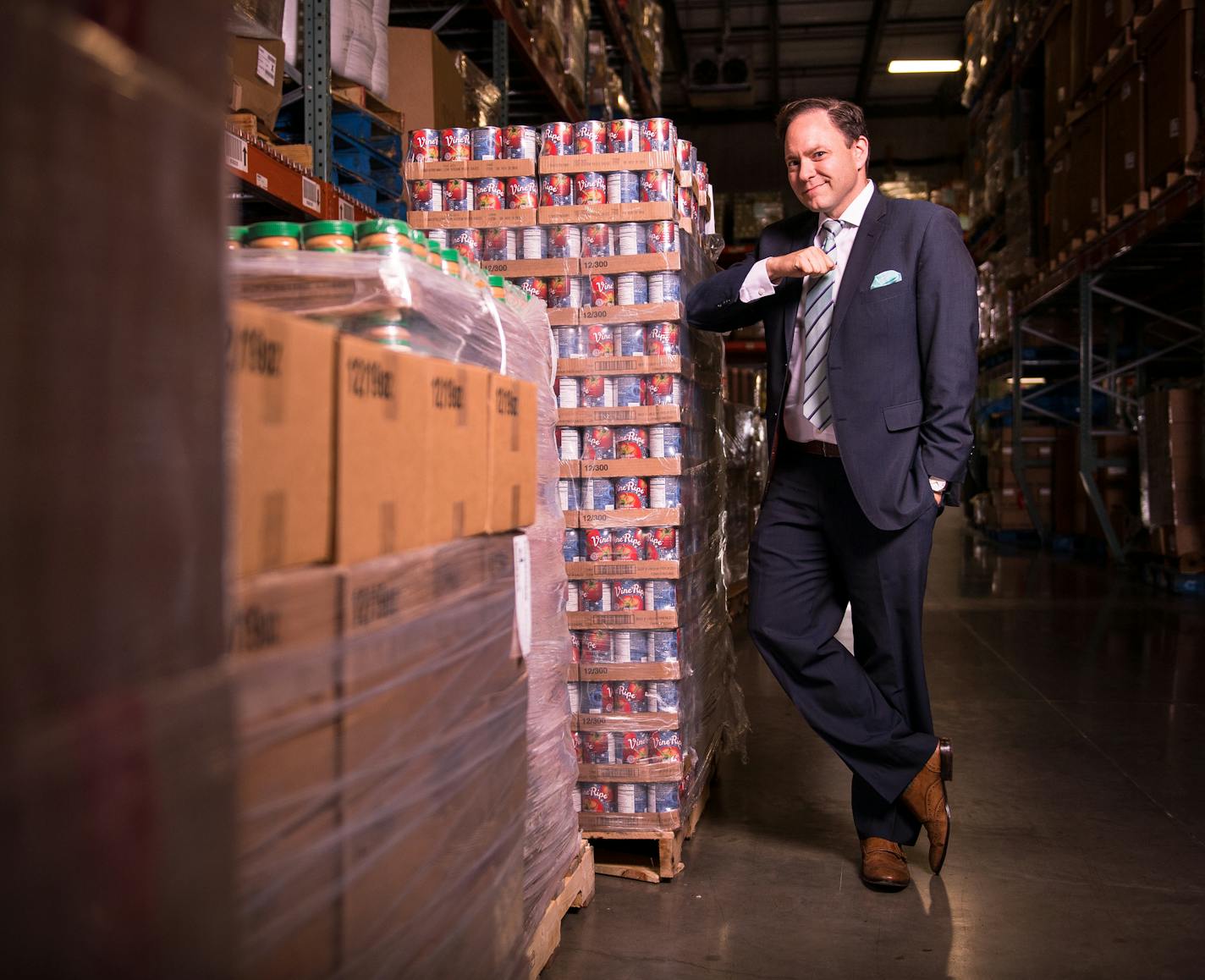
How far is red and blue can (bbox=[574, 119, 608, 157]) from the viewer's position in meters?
3.19

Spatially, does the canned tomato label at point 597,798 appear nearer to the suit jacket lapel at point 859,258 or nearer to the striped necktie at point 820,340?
the striped necktie at point 820,340

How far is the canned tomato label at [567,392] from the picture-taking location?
10.4 feet

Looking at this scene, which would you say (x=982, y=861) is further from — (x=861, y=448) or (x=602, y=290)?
(x=602, y=290)

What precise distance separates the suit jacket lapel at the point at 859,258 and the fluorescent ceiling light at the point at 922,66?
15.4m

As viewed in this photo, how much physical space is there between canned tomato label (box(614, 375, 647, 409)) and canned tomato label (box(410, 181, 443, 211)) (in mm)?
783

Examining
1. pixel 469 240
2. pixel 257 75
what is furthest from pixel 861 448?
pixel 257 75

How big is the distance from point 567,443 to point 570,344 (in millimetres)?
290

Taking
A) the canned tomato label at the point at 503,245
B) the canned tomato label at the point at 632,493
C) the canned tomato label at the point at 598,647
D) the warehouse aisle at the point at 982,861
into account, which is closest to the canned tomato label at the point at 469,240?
the canned tomato label at the point at 503,245

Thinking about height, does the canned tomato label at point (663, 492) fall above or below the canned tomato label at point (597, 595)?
above

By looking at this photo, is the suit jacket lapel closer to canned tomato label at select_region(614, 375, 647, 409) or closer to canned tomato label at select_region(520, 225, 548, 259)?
canned tomato label at select_region(614, 375, 647, 409)

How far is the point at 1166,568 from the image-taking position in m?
8.13

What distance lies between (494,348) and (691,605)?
1454mm

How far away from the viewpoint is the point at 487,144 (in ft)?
10.7

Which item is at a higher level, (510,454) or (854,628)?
→ (510,454)
